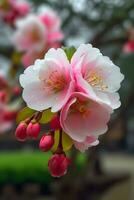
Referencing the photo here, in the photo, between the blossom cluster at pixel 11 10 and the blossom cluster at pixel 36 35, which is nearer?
the blossom cluster at pixel 36 35

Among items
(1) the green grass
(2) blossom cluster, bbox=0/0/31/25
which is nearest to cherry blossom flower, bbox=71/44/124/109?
(2) blossom cluster, bbox=0/0/31/25

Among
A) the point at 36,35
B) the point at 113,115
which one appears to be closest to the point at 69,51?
the point at 36,35

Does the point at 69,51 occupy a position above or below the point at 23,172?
above

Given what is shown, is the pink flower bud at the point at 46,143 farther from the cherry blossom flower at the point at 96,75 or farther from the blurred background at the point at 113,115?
the blurred background at the point at 113,115

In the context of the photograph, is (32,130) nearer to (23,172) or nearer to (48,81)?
(48,81)

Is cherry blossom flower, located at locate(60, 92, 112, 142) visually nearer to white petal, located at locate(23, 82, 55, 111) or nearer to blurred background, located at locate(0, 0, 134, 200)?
white petal, located at locate(23, 82, 55, 111)

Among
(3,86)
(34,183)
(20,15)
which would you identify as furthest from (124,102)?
(34,183)

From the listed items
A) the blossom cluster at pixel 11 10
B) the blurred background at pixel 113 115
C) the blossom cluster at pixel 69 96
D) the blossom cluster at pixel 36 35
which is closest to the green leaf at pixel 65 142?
the blossom cluster at pixel 69 96

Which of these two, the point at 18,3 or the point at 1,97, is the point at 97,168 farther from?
the point at 1,97
